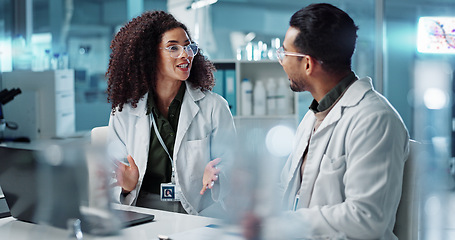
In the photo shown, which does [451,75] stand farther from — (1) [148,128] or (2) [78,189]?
(2) [78,189]

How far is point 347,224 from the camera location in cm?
134

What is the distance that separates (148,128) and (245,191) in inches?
59.9

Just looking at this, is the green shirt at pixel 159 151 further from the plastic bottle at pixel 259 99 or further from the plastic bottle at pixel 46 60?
the plastic bottle at pixel 46 60

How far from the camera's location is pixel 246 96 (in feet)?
14.6

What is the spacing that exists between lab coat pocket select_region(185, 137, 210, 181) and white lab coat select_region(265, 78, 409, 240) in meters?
0.73

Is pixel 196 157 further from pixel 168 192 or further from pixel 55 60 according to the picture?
pixel 55 60

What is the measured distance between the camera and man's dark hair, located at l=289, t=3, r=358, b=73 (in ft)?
5.10

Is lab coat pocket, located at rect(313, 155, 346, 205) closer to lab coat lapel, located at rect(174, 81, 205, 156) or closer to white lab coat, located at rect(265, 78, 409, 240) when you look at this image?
white lab coat, located at rect(265, 78, 409, 240)

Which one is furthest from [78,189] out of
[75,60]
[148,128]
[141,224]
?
[75,60]

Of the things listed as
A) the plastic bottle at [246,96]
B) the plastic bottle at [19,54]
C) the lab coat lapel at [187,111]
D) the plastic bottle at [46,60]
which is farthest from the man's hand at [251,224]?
the plastic bottle at [19,54]

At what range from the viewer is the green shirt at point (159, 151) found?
2236mm

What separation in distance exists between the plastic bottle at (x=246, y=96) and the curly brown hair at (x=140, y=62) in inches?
77.5

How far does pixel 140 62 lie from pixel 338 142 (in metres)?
1.22

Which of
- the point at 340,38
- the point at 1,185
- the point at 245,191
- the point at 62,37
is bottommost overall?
the point at 1,185
